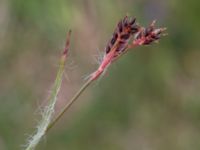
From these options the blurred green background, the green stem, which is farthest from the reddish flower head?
the blurred green background

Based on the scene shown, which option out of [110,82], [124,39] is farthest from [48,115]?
[110,82]

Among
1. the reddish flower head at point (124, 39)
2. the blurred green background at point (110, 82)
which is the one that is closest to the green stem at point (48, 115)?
the reddish flower head at point (124, 39)

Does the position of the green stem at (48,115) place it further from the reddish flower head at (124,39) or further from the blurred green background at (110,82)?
the blurred green background at (110,82)

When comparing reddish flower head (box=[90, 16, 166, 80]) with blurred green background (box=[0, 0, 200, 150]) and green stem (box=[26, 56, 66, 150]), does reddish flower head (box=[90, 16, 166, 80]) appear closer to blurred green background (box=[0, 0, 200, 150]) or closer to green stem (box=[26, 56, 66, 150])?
green stem (box=[26, 56, 66, 150])

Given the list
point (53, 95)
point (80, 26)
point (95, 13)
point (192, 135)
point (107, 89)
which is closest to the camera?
point (53, 95)

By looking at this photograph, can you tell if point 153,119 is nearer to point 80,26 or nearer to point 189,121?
point 189,121

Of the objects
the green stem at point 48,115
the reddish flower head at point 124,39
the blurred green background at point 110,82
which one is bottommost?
the blurred green background at point 110,82

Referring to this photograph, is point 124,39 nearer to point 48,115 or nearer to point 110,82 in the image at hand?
point 48,115

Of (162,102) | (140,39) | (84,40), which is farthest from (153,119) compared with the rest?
(140,39)

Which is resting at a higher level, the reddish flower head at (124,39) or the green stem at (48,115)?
the reddish flower head at (124,39)

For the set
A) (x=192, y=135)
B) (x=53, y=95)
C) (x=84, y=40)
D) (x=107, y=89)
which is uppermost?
(x=53, y=95)
